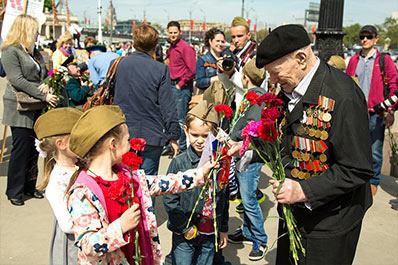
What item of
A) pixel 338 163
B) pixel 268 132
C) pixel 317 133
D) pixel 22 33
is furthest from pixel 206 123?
pixel 22 33

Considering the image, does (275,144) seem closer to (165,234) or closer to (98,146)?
(98,146)

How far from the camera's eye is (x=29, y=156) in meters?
5.02

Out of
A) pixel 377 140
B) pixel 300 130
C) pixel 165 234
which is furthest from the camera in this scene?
pixel 377 140

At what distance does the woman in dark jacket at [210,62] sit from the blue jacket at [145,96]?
213 cm

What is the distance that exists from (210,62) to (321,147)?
420cm

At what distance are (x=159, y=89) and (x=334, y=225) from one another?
2.33 meters

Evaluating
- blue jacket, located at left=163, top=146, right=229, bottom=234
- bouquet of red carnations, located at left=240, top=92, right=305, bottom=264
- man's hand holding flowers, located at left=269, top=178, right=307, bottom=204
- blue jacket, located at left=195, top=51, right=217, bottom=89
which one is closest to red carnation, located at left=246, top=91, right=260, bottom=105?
bouquet of red carnations, located at left=240, top=92, right=305, bottom=264

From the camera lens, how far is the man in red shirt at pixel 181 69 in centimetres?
709

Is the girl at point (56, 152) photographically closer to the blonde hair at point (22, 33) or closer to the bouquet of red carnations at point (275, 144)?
the bouquet of red carnations at point (275, 144)

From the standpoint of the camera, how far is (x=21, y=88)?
15.4ft

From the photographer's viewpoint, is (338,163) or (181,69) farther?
(181,69)

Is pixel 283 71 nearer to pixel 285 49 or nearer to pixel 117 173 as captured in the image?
pixel 285 49

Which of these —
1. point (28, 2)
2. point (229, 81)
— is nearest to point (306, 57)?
point (229, 81)

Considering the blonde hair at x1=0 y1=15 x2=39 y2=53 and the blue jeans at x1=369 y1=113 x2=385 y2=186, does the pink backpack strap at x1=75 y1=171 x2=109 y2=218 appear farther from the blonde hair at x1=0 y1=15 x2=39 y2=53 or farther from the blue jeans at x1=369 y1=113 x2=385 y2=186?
the blue jeans at x1=369 y1=113 x2=385 y2=186
